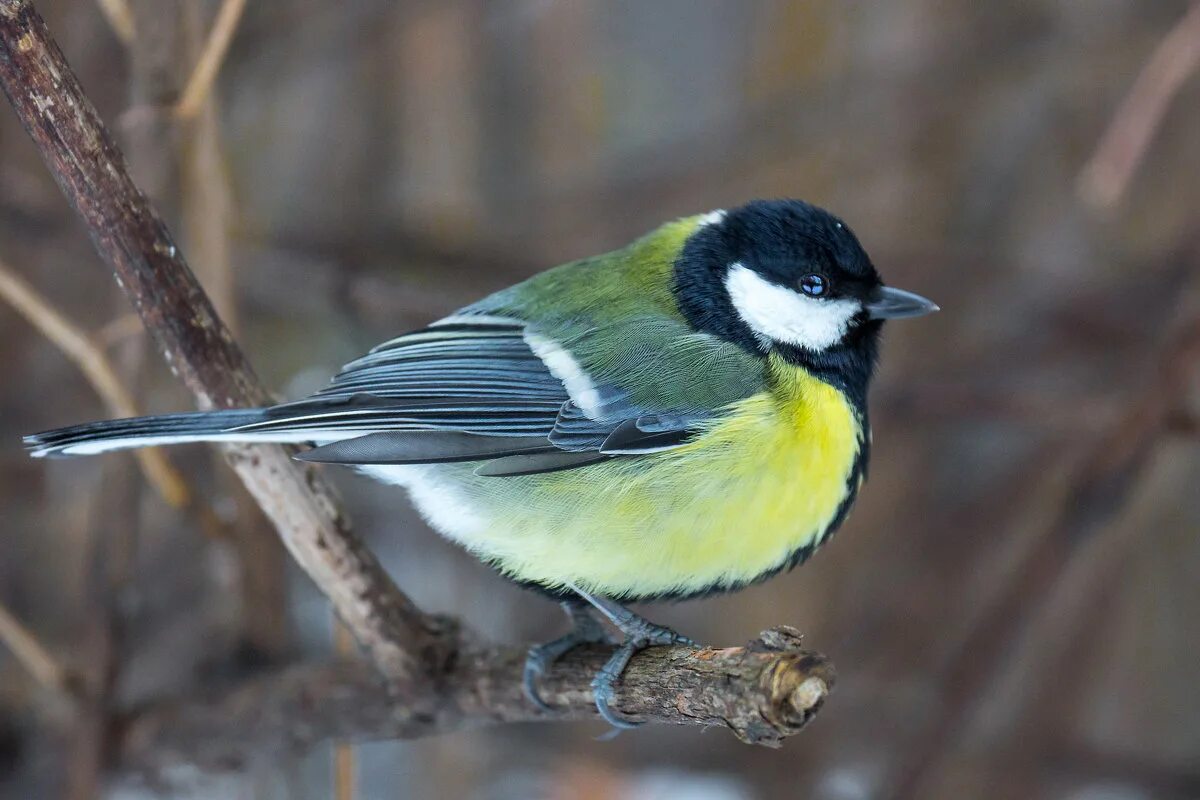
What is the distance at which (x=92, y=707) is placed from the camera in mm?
1453

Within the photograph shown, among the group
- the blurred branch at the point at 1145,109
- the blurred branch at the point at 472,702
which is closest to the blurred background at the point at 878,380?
the blurred branch at the point at 472,702

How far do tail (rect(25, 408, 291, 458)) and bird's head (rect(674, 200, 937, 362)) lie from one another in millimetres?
517

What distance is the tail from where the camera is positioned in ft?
3.20

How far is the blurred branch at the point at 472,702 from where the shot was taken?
0.83 metres

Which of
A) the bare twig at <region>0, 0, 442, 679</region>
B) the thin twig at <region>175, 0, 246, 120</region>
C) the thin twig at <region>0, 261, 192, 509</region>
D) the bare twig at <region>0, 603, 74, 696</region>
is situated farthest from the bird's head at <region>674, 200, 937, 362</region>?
the bare twig at <region>0, 603, 74, 696</region>

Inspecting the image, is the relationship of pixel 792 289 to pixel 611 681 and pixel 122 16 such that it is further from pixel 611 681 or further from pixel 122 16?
pixel 122 16

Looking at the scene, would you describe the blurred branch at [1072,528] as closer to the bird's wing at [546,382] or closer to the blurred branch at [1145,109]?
the blurred branch at [1145,109]

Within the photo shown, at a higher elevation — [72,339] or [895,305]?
[72,339]

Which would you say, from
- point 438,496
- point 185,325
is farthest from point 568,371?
point 185,325

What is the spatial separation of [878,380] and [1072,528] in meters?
0.45

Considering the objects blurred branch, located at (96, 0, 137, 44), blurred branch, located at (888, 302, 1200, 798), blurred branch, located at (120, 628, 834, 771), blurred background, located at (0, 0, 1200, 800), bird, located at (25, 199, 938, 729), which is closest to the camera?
blurred branch, located at (120, 628, 834, 771)

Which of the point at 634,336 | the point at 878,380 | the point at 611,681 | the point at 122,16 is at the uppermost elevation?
the point at 122,16

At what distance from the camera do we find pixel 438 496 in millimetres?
1206

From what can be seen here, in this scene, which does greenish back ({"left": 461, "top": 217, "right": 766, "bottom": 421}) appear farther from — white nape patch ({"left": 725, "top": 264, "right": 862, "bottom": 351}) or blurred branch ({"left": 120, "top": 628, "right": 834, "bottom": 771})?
Result: blurred branch ({"left": 120, "top": 628, "right": 834, "bottom": 771})
